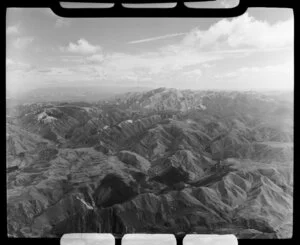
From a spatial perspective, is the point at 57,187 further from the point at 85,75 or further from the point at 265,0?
the point at 265,0

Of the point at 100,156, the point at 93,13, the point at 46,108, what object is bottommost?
the point at 100,156

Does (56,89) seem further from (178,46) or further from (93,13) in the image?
(178,46)

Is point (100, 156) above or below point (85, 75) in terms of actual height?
below

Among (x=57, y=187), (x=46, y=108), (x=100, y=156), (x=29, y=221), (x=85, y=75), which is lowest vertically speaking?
(x=29, y=221)

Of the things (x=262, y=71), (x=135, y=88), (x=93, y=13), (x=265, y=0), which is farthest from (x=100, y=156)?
(x=265, y=0)

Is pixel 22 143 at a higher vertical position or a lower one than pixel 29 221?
higher

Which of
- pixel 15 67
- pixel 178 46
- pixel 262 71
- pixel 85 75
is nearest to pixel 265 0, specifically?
pixel 262 71
